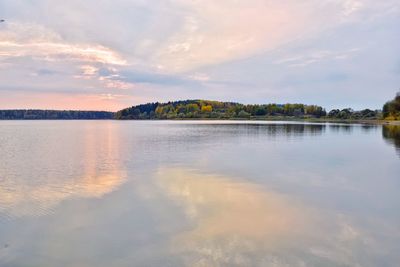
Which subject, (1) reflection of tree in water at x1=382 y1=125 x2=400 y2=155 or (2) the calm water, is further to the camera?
(1) reflection of tree in water at x1=382 y1=125 x2=400 y2=155

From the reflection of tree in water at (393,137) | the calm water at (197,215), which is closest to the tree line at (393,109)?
the reflection of tree in water at (393,137)

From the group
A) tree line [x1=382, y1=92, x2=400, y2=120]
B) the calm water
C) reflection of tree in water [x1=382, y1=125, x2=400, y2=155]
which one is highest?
tree line [x1=382, y1=92, x2=400, y2=120]

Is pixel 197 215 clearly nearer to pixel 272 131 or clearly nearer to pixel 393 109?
pixel 272 131

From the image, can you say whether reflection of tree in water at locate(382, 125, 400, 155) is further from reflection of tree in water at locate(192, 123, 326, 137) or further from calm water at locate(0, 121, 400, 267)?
calm water at locate(0, 121, 400, 267)

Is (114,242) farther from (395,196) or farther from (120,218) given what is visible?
(395,196)

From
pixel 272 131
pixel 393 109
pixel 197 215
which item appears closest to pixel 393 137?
pixel 272 131

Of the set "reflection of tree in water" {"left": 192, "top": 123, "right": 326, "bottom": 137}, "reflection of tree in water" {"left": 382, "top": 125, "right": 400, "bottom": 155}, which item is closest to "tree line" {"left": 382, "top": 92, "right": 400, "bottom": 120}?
"reflection of tree in water" {"left": 192, "top": 123, "right": 326, "bottom": 137}

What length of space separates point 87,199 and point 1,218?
8.13ft

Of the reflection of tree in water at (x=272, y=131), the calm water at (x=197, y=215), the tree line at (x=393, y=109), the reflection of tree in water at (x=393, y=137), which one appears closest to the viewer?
the calm water at (x=197, y=215)

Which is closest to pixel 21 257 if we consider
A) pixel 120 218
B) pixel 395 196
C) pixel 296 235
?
pixel 120 218

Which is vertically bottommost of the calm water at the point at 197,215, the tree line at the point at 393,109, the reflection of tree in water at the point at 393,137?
the calm water at the point at 197,215

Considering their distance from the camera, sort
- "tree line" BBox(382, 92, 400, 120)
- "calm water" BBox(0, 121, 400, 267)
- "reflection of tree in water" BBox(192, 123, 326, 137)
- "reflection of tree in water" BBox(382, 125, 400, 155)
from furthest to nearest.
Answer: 1. "tree line" BBox(382, 92, 400, 120)
2. "reflection of tree in water" BBox(192, 123, 326, 137)
3. "reflection of tree in water" BBox(382, 125, 400, 155)
4. "calm water" BBox(0, 121, 400, 267)

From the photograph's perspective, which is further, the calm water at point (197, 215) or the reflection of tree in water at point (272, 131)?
the reflection of tree in water at point (272, 131)

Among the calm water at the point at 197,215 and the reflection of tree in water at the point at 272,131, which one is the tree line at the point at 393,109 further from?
the calm water at the point at 197,215
